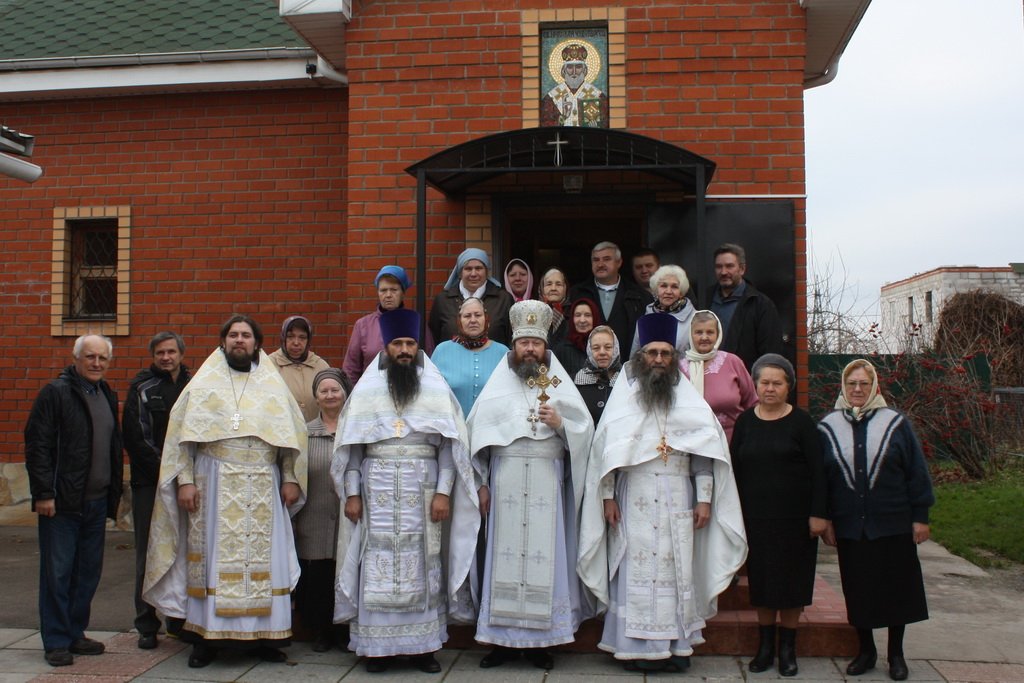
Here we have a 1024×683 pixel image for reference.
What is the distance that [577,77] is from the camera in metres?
8.15

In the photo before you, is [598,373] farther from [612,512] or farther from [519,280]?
[519,280]

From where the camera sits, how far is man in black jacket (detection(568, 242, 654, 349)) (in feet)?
23.0

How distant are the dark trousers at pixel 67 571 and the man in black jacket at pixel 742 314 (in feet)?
13.6

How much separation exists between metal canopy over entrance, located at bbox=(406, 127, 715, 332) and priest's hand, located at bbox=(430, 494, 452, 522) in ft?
6.50

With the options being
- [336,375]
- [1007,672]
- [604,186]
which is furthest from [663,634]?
[604,186]

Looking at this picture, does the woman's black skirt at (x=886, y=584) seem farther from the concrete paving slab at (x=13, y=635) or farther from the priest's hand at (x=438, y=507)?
the concrete paving slab at (x=13, y=635)

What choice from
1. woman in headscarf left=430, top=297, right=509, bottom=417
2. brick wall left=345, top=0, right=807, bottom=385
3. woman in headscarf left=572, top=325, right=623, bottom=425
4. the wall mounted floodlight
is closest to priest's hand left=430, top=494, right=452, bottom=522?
woman in headscarf left=430, top=297, right=509, bottom=417

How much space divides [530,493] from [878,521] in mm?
1893

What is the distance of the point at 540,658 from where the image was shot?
570 cm

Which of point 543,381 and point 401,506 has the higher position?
point 543,381

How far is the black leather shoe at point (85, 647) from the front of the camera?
234 inches

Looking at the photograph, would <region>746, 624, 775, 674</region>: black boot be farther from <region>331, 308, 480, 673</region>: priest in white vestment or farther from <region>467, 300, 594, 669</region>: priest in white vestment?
<region>331, 308, 480, 673</region>: priest in white vestment

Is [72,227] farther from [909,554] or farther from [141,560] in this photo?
[909,554]

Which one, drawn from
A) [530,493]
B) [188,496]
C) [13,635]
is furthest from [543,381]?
[13,635]
